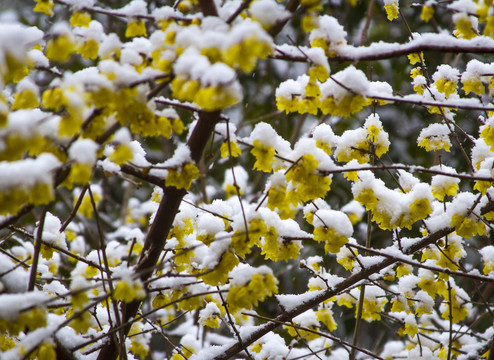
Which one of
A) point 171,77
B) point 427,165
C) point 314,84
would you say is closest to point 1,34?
point 171,77

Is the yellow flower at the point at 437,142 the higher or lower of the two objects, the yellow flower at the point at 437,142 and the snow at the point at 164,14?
the lower

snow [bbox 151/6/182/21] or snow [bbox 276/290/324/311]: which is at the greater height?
snow [bbox 151/6/182/21]

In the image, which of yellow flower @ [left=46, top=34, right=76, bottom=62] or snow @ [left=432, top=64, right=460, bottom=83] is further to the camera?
snow @ [left=432, top=64, right=460, bottom=83]

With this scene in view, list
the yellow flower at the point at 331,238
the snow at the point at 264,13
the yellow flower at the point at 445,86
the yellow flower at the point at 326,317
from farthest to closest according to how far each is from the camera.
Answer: the yellow flower at the point at 326,317, the yellow flower at the point at 445,86, the yellow flower at the point at 331,238, the snow at the point at 264,13

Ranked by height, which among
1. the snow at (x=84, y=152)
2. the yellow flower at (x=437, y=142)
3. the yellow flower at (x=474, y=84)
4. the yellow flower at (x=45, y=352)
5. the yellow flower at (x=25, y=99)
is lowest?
the yellow flower at (x=45, y=352)

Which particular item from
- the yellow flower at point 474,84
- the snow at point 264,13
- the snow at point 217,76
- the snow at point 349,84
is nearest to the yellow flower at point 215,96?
the snow at point 217,76

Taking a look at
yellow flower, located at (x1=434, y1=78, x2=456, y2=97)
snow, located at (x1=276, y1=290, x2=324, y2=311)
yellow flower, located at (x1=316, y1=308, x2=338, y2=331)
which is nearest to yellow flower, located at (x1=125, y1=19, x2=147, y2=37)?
snow, located at (x1=276, y1=290, x2=324, y2=311)

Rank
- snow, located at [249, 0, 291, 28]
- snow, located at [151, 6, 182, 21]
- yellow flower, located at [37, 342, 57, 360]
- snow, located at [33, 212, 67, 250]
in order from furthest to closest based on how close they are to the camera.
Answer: snow, located at [33, 212, 67, 250] → snow, located at [151, 6, 182, 21] → yellow flower, located at [37, 342, 57, 360] → snow, located at [249, 0, 291, 28]

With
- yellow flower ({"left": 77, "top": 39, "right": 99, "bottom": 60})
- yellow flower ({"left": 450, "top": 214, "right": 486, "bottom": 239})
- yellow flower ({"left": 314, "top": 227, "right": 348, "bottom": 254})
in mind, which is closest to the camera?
yellow flower ({"left": 77, "top": 39, "right": 99, "bottom": 60})

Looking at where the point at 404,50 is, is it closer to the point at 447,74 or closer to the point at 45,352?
the point at 447,74

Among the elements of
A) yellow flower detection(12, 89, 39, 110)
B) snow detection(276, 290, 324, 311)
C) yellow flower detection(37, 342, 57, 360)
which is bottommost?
snow detection(276, 290, 324, 311)

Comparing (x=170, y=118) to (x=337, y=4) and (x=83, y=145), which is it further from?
(x=337, y=4)

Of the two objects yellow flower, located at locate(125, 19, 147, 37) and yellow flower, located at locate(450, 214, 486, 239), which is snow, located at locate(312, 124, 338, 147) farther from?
yellow flower, located at locate(125, 19, 147, 37)

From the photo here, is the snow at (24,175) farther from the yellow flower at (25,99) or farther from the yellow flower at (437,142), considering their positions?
the yellow flower at (437,142)
